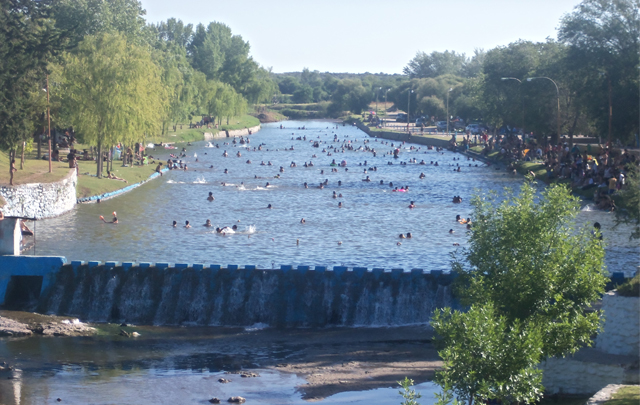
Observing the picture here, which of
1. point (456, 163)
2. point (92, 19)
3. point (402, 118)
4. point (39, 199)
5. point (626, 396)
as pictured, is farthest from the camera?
point (402, 118)

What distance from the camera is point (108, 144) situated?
173ft

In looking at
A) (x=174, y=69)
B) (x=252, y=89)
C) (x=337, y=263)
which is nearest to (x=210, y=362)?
(x=337, y=263)

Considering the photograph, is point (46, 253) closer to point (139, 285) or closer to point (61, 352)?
point (139, 285)

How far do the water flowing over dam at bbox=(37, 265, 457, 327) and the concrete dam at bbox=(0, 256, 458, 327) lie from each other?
0.12ft

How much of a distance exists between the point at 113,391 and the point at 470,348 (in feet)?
33.2

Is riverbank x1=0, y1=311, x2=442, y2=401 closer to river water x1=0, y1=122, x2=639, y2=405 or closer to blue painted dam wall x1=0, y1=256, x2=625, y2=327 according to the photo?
river water x1=0, y1=122, x2=639, y2=405

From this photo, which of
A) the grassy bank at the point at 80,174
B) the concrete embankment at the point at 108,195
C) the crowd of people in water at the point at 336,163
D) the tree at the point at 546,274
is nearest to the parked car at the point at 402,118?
the crowd of people in water at the point at 336,163

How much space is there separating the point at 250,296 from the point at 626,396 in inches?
598

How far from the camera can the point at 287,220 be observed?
4509 centimetres

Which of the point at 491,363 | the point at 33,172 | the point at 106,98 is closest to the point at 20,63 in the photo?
the point at 33,172

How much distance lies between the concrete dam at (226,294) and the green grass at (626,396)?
11678 mm

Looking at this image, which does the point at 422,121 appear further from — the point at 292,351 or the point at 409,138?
the point at 292,351

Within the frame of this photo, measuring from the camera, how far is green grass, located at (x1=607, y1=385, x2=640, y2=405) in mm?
13234

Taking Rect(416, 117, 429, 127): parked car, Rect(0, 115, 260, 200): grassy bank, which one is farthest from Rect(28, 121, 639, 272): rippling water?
Rect(416, 117, 429, 127): parked car
